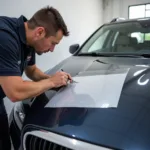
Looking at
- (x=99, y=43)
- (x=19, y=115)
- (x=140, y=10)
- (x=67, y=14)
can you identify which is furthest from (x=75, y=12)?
(x=19, y=115)

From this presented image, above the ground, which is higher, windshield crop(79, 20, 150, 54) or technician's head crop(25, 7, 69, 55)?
technician's head crop(25, 7, 69, 55)

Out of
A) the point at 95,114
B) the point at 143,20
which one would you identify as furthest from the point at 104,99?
the point at 143,20

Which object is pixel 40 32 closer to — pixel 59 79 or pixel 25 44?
pixel 25 44

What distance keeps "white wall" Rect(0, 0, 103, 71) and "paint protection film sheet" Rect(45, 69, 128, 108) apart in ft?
5.71

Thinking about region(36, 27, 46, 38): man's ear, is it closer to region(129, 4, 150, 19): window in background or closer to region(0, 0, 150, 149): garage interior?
region(0, 0, 150, 149): garage interior

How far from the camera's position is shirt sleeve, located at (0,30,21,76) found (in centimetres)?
96

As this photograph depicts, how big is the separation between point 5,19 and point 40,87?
43cm

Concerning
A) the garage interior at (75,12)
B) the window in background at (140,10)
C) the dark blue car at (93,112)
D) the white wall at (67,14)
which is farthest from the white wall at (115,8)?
the dark blue car at (93,112)

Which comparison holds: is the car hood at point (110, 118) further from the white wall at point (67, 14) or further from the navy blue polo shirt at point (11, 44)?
the white wall at point (67, 14)

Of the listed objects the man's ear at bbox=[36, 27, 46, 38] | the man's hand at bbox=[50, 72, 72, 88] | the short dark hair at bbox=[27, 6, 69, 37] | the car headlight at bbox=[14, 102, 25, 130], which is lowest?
the car headlight at bbox=[14, 102, 25, 130]

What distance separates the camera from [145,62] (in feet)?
4.89

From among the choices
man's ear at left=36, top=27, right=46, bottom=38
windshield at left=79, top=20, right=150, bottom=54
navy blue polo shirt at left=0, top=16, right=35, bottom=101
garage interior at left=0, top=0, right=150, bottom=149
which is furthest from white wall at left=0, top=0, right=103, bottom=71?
man's ear at left=36, top=27, right=46, bottom=38

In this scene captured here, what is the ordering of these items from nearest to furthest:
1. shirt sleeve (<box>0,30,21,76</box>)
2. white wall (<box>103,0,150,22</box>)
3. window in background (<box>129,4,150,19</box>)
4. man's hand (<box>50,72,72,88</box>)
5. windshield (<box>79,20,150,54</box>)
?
shirt sleeve (<box>0,30,21,76</box>) < man's hand (<box>50,72,72,88</box>) < windshield (<box>79,20,150,54</box>) < window in background (<box>129,4,150,19</box>) < white wall (<box>103,0,150,22</box>)

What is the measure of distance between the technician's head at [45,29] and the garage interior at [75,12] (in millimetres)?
1562
